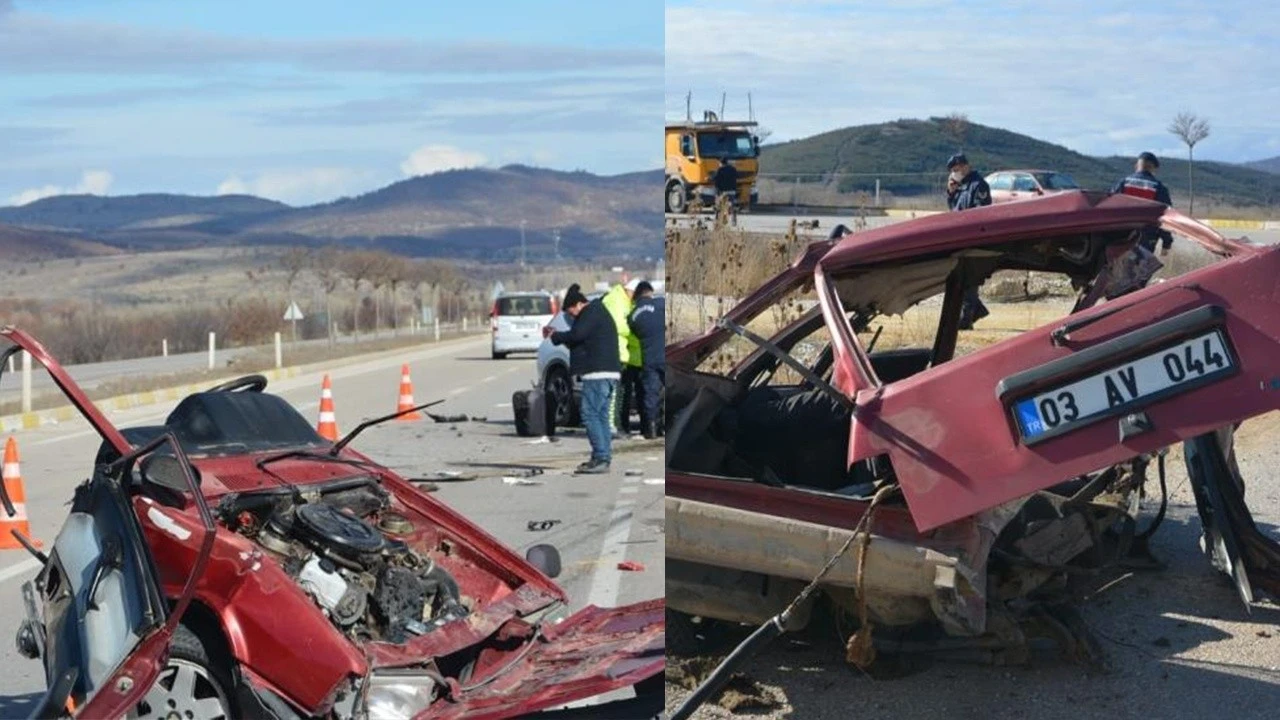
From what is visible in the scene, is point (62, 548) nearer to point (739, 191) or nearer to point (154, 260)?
point (739, 191)

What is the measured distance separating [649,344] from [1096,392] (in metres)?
11.8

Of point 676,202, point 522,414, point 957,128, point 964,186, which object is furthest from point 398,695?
point 957,128

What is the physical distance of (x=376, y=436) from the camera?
20.7m

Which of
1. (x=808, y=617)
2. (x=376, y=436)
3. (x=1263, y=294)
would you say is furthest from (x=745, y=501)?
(x=376, y=436)

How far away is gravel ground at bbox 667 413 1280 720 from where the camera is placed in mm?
6246

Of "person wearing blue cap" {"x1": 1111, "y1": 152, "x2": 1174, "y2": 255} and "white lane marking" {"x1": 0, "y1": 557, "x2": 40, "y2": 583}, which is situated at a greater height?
"person wearing blue cap" {"x1": 1111, "y1": 152, "x2": 1174, "y2": 255}

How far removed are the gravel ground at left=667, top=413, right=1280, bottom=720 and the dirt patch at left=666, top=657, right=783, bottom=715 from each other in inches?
0.5

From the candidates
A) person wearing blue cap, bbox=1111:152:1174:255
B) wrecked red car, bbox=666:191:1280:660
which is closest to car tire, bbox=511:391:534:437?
person wearing blue cap, bbox=1111:152:1174:255

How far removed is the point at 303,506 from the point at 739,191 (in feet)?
117

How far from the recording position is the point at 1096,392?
18.7 feet

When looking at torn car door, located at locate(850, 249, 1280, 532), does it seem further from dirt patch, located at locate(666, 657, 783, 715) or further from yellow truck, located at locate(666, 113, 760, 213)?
yellow truck, located at locate(666, 113, 760, 213)

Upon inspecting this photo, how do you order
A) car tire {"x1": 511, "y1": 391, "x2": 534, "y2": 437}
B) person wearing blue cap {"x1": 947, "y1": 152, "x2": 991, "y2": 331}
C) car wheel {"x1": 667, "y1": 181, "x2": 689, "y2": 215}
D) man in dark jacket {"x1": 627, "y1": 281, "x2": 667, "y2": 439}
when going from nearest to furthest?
car wheel {"x1": 667, "y1": 181, "x2": 689, "y2": 215}, person wearing blue cap {"x1": 947, "y1": 152, "x2": 991, "y2": 331}, man in dark jacket {"x1": 627, "y1": 281, "x2": 667, "y2": 439}, car tire {"x1": 511, "y1": 391, "x2": 534, "y2": 437}

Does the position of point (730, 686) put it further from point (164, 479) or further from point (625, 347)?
point (625, 347)

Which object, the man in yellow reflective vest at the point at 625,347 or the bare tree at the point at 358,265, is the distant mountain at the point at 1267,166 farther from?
the bare tree at the point at 358,265
